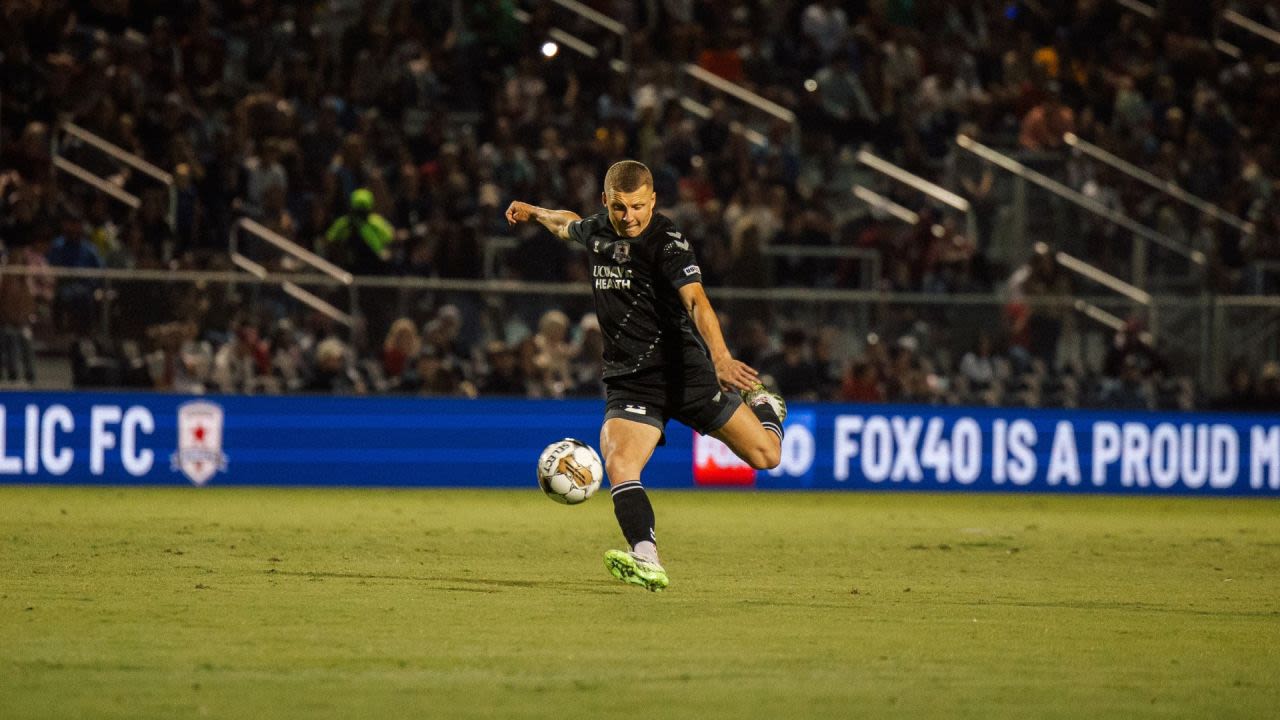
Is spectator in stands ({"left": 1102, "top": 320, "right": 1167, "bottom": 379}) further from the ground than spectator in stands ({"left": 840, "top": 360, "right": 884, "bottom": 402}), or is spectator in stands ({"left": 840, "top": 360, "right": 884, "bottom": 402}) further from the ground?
spectator in stands ({"left": 1102, "top": 320, "right": 1167, "bottom": 379})

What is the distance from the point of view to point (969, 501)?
19.6 m

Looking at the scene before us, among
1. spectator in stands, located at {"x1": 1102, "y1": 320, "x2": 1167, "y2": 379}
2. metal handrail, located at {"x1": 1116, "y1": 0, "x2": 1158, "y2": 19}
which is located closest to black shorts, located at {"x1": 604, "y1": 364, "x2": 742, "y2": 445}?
spectator in stands, located at {"x1": 1102, "y1": 320, "x2": 1167, "y2": 379}

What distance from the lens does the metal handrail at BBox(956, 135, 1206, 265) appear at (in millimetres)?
24891

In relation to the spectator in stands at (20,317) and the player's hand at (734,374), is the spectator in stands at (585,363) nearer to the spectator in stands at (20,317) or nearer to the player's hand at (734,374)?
the spectator in stands at (20,317)

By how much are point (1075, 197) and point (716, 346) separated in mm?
16778

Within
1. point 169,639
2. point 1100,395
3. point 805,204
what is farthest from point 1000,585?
point 805,204

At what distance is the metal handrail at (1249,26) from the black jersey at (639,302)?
22847mm

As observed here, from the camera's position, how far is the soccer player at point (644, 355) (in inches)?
384

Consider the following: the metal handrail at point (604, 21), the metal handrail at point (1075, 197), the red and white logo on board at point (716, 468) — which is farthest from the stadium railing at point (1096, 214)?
the red and white logo on board at point (716, 468)

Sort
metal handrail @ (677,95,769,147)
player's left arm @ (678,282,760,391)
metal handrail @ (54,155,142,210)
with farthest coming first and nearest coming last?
metal handrail @ (677,95,769,147) < metal handrail @ (54,155,142,210) < player's left arm @ (678,282,760,391)

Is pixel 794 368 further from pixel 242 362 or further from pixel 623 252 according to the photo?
pixel 623 252

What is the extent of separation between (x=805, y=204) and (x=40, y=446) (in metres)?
10.2

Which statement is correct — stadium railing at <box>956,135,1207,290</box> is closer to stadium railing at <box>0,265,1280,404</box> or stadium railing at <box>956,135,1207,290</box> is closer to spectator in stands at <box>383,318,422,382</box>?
stadium railing at <box>0,265,1280,404</box>

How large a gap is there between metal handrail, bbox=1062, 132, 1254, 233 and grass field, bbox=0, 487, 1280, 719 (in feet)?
35.6
